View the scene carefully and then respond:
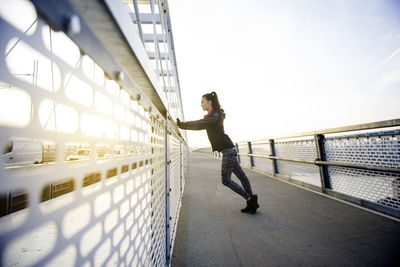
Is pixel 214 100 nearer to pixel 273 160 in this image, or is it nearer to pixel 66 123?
pixel 66 123

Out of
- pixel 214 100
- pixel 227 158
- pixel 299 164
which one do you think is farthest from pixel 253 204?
pixel 299 164

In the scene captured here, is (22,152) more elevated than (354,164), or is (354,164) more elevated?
(22,152)

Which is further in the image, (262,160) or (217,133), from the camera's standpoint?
(262,160)

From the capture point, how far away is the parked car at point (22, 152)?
36 centimetres

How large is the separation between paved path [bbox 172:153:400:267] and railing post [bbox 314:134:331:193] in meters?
0.47

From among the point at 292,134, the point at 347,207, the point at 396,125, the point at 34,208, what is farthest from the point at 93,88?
the point at 292,134

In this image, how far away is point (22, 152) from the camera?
0.40 metres

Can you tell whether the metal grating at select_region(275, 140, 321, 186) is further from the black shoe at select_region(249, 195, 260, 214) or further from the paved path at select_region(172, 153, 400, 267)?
the black shoe at select_region(249, 195, 260, 214)

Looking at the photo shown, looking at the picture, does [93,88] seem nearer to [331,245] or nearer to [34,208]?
[34,208]

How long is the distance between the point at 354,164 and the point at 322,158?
2.12 ft

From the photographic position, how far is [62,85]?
0.41 meters

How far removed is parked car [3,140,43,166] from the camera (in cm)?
36

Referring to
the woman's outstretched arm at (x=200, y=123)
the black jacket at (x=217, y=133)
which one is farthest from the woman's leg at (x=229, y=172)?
the woman's outstretched arm at (x=200, y=123)

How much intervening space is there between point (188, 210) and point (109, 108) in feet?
8.22
